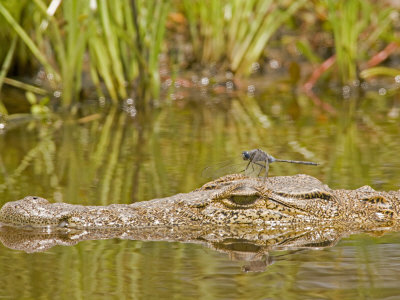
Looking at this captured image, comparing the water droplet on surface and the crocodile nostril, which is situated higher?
the water droplet on surface

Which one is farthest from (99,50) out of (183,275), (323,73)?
(183,275)

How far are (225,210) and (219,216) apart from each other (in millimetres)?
52

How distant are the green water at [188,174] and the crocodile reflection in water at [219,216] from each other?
0.25 metres

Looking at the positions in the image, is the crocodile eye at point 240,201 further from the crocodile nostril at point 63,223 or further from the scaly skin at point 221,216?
the crocodile nostril at point 63,223

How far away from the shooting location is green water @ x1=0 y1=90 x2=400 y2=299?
3.92 m

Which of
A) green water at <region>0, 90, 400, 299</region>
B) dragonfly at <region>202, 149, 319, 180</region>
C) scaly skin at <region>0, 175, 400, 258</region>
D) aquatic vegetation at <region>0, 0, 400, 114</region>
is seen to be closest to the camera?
green water at <region>0, 90, 400, 299</region>

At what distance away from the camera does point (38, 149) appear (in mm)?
7863

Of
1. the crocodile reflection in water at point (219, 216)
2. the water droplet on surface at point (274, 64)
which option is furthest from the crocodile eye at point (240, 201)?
the water droplet on surface at point (274, 64)

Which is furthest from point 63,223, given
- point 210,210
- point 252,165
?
point 252,165

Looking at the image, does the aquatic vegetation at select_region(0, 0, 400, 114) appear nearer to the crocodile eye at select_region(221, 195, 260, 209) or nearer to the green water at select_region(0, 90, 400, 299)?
the green water at select_region(0, 90, 400, 299)

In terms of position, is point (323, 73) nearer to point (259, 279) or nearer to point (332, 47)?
point (332, 47)

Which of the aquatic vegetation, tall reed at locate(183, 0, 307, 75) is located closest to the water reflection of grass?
the aquatic vegetation

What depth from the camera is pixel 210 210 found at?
198 inches

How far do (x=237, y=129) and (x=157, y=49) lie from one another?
159 centimetres
